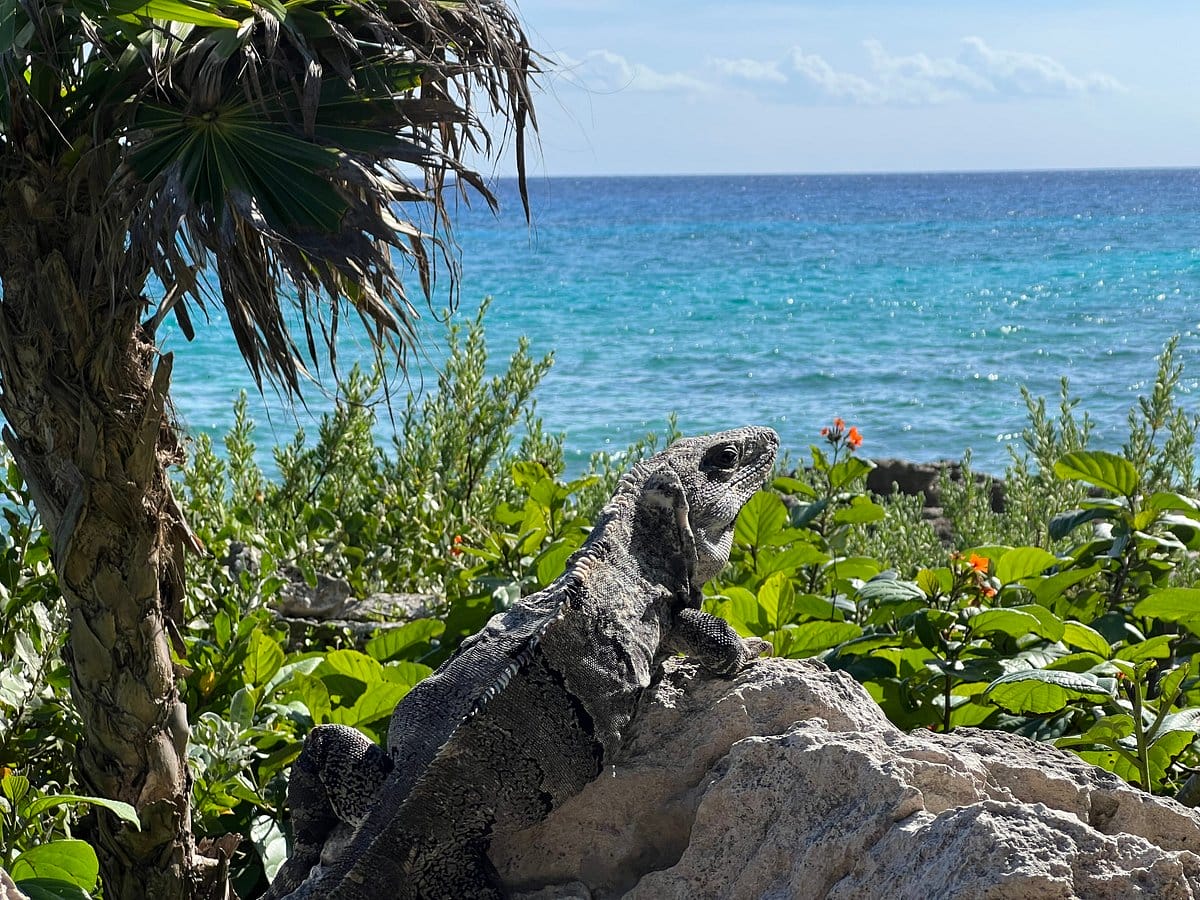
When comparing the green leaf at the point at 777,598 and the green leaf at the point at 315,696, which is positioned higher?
the green leaf at the point at 777,598

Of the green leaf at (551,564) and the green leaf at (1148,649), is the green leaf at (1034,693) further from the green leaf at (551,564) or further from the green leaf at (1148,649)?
the green leaf at (551,564)

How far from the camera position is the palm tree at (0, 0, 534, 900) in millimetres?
2773

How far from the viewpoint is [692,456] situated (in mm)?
3729

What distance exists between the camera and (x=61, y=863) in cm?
244

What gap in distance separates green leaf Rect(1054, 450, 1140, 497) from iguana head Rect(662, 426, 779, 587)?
108 cm

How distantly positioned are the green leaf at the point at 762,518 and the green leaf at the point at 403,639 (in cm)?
119

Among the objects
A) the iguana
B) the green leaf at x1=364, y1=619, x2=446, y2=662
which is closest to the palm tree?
the iguana

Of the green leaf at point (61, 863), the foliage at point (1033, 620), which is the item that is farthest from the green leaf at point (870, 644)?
the green leaf at point (61, 863)

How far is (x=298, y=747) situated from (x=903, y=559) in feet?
14.1

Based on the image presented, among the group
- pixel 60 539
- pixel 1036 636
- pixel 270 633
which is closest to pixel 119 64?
pixel 60 539

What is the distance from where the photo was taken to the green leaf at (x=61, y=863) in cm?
243

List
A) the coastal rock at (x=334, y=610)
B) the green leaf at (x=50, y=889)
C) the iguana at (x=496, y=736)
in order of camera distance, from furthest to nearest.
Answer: the coastal rock at (x=334, y=610) < the iguana at (x=496, y=736) < the green leaf at (x=50, y=889)

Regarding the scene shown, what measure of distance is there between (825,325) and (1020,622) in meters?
29.9

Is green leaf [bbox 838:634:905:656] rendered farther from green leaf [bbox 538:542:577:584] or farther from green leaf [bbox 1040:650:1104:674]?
green leaf [bbox 538:542:577:584]
